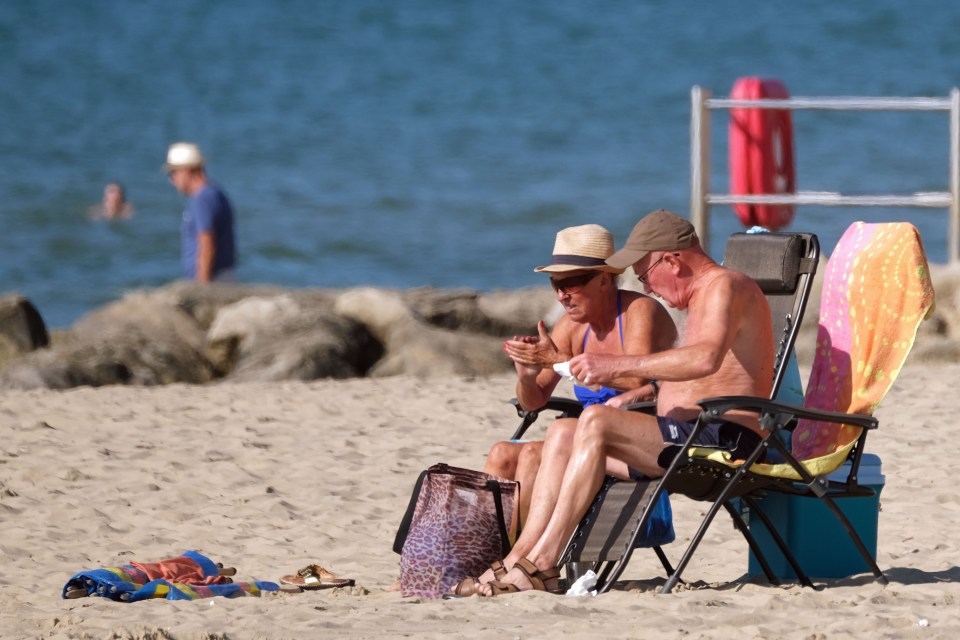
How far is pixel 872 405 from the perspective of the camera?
4.20 m

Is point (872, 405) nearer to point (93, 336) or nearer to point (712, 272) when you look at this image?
point (712, 272)

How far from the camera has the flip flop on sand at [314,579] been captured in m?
4.57

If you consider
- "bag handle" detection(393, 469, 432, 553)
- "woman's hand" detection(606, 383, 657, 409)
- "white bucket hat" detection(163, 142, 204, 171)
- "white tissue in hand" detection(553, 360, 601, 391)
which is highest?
"white bucket hat" detection(163, 142, 204, 171)

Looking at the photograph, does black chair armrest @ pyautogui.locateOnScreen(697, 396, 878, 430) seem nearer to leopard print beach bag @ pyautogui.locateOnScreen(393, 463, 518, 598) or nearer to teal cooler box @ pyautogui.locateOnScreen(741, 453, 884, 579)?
teal cooler box @ pyautogui.locateOnScreen(741, 453, 884, 579)

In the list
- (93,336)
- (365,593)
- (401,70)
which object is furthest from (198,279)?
(401,70)

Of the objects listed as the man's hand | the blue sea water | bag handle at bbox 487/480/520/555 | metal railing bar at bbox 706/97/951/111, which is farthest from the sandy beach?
the blue sea water

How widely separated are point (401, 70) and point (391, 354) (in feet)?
73.1


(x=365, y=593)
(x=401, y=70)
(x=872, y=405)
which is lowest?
(x=365, y=593)

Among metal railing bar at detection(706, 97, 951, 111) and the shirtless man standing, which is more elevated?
metal railing bar at detection(706, 97, 951, 111)

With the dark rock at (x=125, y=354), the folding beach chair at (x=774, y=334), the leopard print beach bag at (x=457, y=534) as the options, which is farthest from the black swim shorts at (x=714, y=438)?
the dark rock at (x=125, y=354)

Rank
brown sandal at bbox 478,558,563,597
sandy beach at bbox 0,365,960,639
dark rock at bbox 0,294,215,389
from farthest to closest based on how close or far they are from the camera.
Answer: dark rock at bbox 0,294,215,389 < brown sandal at bbox 478,558,563,597 < sandy beach at bbox 0,365,960,639

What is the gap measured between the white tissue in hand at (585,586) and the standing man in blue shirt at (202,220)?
5.96 meters

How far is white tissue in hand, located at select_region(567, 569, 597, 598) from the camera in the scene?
159 inches

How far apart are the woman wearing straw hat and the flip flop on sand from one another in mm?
565
